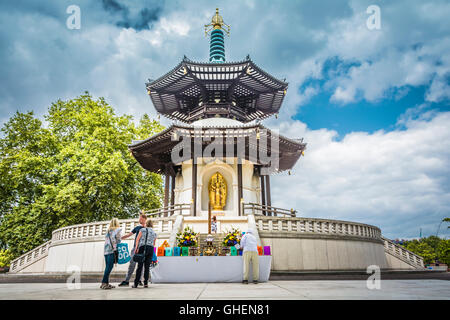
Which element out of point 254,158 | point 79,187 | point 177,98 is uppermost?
point 177,98

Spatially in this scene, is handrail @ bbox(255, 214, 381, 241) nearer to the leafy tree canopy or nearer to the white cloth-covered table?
the leafy tree canopy

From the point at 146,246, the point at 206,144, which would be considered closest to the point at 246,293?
the point at 146,246

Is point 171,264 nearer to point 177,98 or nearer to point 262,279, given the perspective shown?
point 262,279

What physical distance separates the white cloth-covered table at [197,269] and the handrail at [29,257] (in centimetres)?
1749

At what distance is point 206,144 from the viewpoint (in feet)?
67.7

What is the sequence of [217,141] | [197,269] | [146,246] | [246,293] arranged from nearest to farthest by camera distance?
[246,293], [146,246], [197,269], [217,141]

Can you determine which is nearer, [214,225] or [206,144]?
[214,225]

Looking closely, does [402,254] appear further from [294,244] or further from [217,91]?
A: [217,91]

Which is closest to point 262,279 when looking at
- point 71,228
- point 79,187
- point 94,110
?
point 71,228

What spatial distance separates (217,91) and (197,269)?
17.3 metres

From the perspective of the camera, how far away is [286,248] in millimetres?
15172

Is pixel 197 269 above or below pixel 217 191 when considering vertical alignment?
below

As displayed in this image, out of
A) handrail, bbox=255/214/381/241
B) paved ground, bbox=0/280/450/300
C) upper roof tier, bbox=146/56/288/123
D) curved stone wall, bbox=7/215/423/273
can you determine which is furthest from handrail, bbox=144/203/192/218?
paved ground, bbox=0/280/450/300
